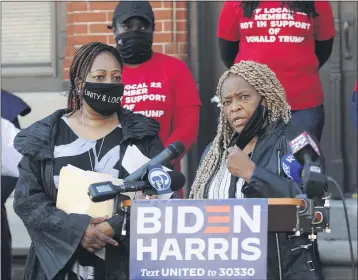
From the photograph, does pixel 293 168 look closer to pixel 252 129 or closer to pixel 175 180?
pixel 175 180

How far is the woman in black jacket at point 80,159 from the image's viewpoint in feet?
15.2

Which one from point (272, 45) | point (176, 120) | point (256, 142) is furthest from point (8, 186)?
point (256, 142)

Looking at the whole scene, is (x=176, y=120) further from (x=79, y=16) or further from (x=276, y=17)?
(x=79, y=16)

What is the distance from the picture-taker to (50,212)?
472 centimetres

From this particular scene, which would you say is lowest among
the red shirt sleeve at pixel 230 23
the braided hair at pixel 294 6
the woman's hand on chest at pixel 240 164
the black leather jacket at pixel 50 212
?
the black leather jacket at pixel 50 212

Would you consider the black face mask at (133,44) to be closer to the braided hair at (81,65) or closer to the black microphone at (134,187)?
the braided hair at (81,65)

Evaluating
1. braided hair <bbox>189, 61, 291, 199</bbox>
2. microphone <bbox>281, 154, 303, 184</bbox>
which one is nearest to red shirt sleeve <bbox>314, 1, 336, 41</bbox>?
braided hair <bbox>189, 61, 291, 199</bbox>

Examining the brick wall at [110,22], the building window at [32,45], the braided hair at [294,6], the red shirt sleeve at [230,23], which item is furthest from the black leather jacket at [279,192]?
the building window at [32,45]

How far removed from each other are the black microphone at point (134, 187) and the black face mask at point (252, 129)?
0.78 meters

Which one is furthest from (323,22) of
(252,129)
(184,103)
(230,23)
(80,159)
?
(80,159)

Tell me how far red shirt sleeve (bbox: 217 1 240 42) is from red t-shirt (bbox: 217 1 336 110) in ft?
0.33

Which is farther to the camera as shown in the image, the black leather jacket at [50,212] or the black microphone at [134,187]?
the black leather jacket at [50,212]

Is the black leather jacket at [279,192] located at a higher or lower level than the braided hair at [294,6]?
lower

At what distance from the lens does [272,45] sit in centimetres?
665
